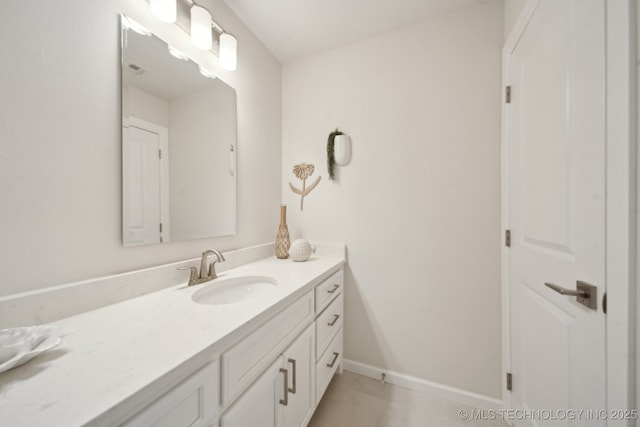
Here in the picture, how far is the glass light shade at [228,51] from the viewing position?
4.39ft

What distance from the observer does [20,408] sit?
39cm

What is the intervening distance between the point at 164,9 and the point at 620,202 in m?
1.76

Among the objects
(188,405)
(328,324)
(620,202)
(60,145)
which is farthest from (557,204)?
(60,145)

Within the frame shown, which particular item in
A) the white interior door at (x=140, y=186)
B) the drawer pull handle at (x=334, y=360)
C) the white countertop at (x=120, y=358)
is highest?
the white interior door at (x=140, y=186)

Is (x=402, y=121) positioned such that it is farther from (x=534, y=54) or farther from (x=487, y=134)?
(x=534, y=54)

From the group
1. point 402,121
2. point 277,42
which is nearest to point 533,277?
point 402,121

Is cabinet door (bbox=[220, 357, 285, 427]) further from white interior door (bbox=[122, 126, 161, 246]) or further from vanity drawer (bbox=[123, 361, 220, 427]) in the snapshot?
white interior door (bbox=[122, 126, 161, 246])

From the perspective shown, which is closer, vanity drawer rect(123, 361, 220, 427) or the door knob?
vanity drawer rect(123, 361, 220, 427)

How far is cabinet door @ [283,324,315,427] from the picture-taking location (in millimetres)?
982

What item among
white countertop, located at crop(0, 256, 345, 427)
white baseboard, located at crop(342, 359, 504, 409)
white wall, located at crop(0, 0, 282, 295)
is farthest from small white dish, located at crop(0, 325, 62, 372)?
white baseboard, located at crop(342, 359, 504, 409)

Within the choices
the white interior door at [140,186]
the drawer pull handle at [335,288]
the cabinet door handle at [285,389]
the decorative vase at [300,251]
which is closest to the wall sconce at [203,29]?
the white interior door at [140,186]

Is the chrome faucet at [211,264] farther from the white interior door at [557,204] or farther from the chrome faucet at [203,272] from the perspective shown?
the white interior door at [557,204]

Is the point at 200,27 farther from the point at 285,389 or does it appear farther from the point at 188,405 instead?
the point at 285,389

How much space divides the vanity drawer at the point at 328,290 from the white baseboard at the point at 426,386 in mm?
608
